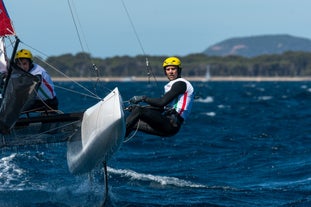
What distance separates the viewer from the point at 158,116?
367 inches

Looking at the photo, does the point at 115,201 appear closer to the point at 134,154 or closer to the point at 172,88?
the point at 172,88

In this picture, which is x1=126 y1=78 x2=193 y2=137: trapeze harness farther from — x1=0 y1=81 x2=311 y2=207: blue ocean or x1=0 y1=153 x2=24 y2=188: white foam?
x1=0 y1=153 x2=24 y2=188: white foam

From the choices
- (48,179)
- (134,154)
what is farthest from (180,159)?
(48,179)

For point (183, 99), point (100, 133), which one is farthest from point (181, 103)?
point (100, 133)

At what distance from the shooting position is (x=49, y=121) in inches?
356

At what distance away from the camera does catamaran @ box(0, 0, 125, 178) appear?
859 centimetres

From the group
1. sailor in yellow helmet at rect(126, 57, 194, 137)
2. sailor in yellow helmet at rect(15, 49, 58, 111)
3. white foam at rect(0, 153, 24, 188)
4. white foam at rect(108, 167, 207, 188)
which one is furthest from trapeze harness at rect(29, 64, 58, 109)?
white foam at rect(108, 167, 207, 188)

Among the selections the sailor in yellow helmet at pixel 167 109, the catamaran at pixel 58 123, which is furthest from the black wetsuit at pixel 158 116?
the catamaran at pixel 58 123

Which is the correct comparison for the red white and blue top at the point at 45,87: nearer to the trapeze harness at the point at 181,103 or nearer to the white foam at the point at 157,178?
the trapeze harness at the point at 181,103

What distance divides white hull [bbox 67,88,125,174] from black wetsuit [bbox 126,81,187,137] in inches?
19.8

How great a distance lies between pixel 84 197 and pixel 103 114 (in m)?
1.69

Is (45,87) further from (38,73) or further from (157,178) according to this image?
(157,178)

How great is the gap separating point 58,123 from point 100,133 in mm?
862

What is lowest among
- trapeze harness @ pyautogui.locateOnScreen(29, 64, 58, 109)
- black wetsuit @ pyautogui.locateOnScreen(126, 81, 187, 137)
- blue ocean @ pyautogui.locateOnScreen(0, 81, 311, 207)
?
blue ocean @ pyautogui.locateOnScreen(0, 81, 311, 207)
